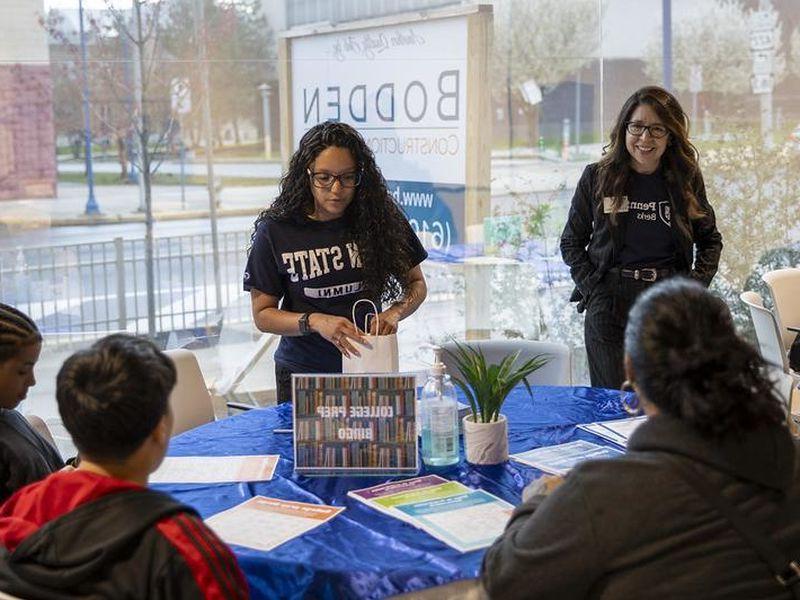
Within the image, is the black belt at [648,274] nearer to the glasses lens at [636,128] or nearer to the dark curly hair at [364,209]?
the glasses lens at [636,128]

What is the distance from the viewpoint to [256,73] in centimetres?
509

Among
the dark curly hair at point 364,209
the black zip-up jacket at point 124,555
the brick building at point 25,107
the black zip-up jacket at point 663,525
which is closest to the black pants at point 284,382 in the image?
the dark curly hair at point 364,209

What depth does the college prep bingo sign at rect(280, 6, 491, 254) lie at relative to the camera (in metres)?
5.20

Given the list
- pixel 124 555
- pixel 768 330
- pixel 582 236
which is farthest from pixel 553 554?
pixel 768 330

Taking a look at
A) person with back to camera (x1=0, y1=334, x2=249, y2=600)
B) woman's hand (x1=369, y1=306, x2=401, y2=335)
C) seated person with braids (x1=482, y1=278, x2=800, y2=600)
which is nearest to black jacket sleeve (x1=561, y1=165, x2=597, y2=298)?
woman's hand (x1=369, y1=306, x2=401, y2=335)

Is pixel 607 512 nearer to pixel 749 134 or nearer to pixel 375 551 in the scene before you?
pixel 375 551

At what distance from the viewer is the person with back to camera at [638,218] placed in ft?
12.9

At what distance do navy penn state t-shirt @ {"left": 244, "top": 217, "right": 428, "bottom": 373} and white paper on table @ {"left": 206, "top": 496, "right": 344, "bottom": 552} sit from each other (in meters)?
0.93

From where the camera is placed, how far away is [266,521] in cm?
223

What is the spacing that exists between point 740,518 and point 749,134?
4420 mm

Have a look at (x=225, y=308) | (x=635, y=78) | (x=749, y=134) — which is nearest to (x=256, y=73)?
(x=225, y=308)

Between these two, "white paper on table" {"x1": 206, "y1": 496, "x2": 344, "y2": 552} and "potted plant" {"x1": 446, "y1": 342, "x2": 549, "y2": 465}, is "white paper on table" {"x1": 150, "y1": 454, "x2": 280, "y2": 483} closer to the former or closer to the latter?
"white paper on table" {"x1": 206, "y1": 496, "x2": 344, "y2": 552}

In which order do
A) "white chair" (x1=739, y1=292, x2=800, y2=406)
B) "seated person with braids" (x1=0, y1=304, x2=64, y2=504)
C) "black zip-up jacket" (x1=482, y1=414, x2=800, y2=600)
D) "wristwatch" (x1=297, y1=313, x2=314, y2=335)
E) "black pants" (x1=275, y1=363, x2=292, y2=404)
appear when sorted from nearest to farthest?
1. "black zip-up jacket" (x1=482, y1=414, x2=800, y2=600)
2. "seated person with braids" (x1=0, y1=304, x2=64, y2=504)
3. "wristwatch" (x1=297, y1=313, x2=314, y2=335)
4. "black pants" (x1=275, y1=363, x2=292, y2=404)
5. "white chair" (x1=739, y1=292, x2=800, y2=406)

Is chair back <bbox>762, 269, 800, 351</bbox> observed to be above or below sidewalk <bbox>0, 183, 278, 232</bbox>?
below
